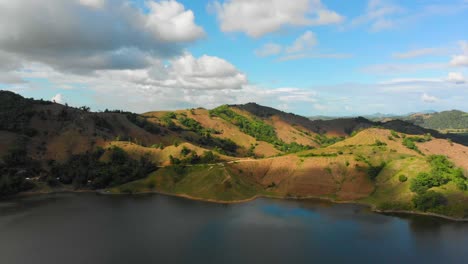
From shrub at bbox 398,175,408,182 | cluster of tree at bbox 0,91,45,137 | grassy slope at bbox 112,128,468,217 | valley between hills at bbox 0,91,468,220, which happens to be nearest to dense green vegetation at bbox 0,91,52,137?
cluster of tree at bbox 0,91,45,137

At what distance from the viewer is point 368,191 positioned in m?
120

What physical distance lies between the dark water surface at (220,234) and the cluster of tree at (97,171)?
22.2 meters

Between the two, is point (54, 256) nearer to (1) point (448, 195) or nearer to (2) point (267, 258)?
(2) point (267, 258)

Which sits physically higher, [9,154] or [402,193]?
[9,154]

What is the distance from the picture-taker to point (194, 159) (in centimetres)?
15550

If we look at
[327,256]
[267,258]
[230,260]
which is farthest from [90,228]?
[327,256]

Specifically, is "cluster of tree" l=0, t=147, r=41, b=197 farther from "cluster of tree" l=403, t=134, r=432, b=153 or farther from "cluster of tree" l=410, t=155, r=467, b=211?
"cluster of tree" l=403, t=134, r=432, b=153

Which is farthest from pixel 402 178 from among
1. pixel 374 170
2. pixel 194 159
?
pixel 194 159

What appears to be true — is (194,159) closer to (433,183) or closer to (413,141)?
(433,183)

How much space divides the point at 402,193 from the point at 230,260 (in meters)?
72.9

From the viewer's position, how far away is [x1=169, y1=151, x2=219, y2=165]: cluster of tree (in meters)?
153

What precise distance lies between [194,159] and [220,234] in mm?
77403

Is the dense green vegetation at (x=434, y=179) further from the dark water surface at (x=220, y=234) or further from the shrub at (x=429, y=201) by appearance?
the dark water surface at (x=220, y=234)

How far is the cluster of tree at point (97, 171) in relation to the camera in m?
136
